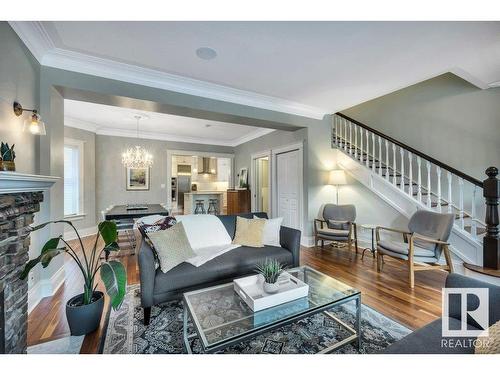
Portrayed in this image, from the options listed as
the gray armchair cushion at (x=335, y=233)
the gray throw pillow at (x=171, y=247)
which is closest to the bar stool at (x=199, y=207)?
the gray armchair cushion at (x=335, y=233)

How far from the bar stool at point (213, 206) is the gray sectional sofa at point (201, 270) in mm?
5364

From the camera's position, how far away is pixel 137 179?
5.87 m

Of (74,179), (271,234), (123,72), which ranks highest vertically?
(123,72)

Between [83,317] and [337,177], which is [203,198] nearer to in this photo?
[337,177]

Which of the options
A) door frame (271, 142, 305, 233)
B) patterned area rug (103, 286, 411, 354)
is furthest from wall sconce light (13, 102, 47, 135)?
door frame (271, 142, 305, 233)

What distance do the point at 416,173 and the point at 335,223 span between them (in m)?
1.82

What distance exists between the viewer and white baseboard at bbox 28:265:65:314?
85.0 inches

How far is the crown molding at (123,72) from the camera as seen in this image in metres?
2.06

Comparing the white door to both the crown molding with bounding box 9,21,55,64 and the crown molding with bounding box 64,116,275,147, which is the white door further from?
the crown molding with bounding box 9,21,55,64

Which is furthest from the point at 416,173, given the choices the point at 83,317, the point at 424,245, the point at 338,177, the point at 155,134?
the point at 155,134

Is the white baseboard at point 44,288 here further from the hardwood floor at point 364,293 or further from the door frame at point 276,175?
the door frame at point 276,175

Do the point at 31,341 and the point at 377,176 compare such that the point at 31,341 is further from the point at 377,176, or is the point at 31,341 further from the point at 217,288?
the point at 377,176

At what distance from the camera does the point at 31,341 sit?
169 centimetres
